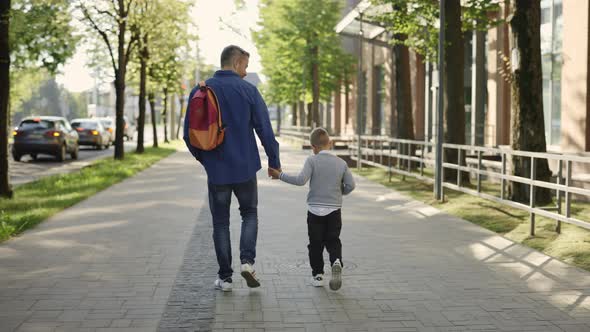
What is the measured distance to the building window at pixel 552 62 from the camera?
65.3ft

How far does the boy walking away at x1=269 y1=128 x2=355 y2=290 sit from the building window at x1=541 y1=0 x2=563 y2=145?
1433 cm

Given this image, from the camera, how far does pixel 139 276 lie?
288 inches

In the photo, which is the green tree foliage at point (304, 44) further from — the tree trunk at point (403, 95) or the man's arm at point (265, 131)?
the man's arm at point (265, 131)

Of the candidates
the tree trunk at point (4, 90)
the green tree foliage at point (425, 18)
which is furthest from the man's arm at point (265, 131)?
the green tree foliage at point (425, 18)

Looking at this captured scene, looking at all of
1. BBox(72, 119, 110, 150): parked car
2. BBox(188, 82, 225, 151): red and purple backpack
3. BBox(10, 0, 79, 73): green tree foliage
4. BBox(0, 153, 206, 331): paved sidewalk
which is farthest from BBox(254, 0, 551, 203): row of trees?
BBox(72, 119, 110, 150): parked car

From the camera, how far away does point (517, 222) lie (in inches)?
446

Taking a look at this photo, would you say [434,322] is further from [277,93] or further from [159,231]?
[277,93]

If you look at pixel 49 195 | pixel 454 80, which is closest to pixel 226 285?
pixel 49 195

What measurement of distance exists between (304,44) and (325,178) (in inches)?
1523

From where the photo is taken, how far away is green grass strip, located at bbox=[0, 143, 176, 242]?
10873 millimetres

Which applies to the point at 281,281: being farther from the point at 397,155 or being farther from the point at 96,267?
the point at 397,155

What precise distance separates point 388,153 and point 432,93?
1232 cm

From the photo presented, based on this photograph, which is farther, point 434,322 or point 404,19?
point 404,19

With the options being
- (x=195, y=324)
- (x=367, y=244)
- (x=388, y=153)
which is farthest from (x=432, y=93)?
(x=195, y=324)
